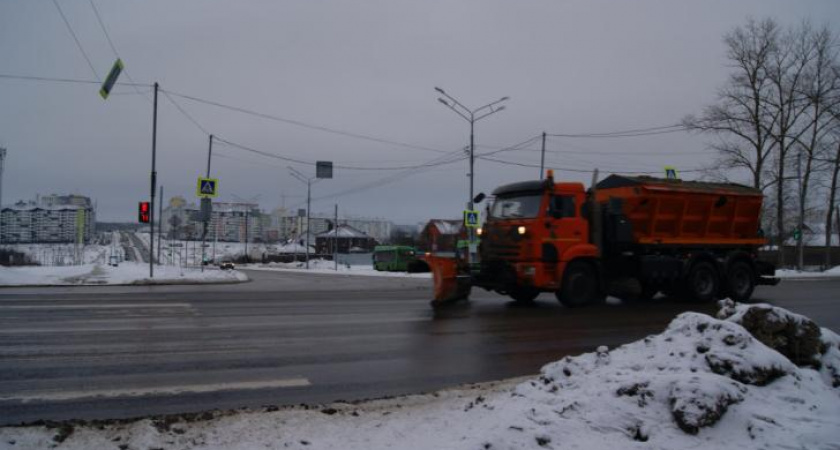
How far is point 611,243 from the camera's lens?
1404 cm

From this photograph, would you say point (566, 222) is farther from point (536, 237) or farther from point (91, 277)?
point (91, 277)

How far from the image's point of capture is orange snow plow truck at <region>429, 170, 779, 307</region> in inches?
519

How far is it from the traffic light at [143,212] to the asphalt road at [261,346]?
9419mm

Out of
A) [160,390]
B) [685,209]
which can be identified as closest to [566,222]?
[685,209]

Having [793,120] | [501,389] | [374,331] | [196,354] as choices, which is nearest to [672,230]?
[374,331]

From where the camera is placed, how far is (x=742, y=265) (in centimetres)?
1606

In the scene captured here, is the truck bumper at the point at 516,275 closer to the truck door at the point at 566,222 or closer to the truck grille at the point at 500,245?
the truck grille at the point at 500,245

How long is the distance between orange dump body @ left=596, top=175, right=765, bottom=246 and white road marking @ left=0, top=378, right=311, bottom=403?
31.8ft

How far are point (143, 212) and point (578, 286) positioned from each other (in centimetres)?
1828

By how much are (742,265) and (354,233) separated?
97443 millimetres

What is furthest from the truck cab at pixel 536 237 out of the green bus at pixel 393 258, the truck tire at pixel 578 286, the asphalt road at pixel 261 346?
the green bus at pixel 393 258

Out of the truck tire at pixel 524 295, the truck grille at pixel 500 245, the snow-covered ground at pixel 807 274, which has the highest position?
the truck grille at pixel 500 245

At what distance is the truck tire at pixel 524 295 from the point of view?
14.4 meters

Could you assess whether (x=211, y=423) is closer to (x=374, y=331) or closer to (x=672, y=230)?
(x=374, y=331)
